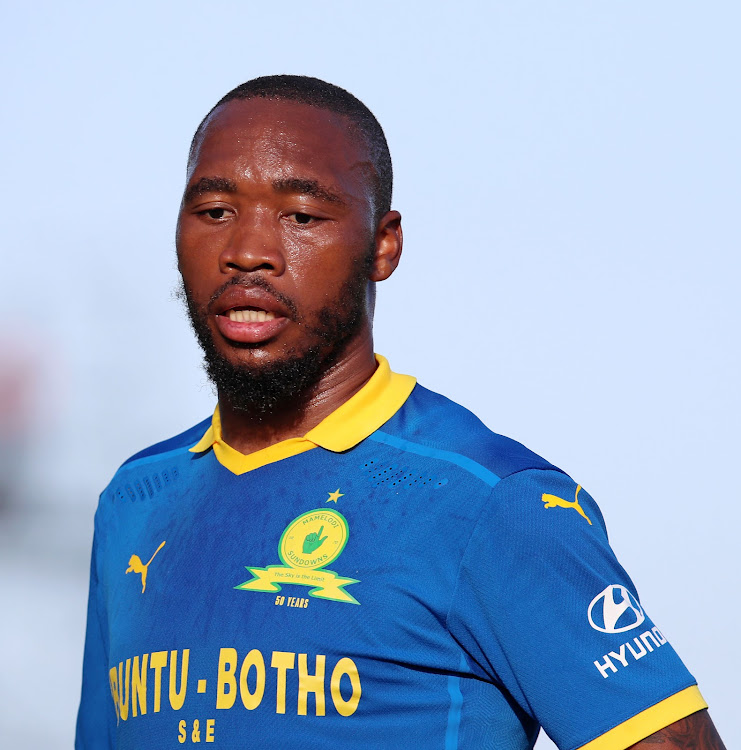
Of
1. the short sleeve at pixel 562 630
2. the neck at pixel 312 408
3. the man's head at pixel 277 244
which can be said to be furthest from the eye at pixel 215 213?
the short sleeve at pixel 562 630

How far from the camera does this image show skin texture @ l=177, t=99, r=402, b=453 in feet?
4.30

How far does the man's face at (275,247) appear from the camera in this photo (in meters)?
1.31

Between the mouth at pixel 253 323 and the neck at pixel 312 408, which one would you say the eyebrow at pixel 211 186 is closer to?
the mouth at pixel 253 323

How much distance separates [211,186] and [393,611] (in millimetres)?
570

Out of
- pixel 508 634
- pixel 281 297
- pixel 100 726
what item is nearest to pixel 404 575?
pixel 508 634

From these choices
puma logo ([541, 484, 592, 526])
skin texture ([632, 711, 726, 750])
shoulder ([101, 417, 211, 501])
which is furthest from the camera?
shoulder ([101, 417, 211, 501])

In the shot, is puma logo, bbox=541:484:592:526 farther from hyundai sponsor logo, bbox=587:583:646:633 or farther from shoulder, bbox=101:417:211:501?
shoulder, bbox=101:417:211:501

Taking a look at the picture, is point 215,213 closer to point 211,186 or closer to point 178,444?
point 211,186

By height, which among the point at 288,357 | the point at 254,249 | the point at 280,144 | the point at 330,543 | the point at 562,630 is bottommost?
the point at 562,630

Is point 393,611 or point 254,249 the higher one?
point 254,249

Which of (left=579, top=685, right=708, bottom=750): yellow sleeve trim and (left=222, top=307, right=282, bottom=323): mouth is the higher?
(left=222, top=307, right=282, bottom=323): mouth

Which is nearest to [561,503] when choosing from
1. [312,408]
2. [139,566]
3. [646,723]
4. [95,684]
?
[646,723]

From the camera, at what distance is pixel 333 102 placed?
4.65ft

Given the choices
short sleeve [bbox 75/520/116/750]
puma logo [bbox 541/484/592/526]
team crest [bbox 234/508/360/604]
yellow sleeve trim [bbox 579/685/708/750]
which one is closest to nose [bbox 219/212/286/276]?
team crest [bbox 234/508/360/604]
